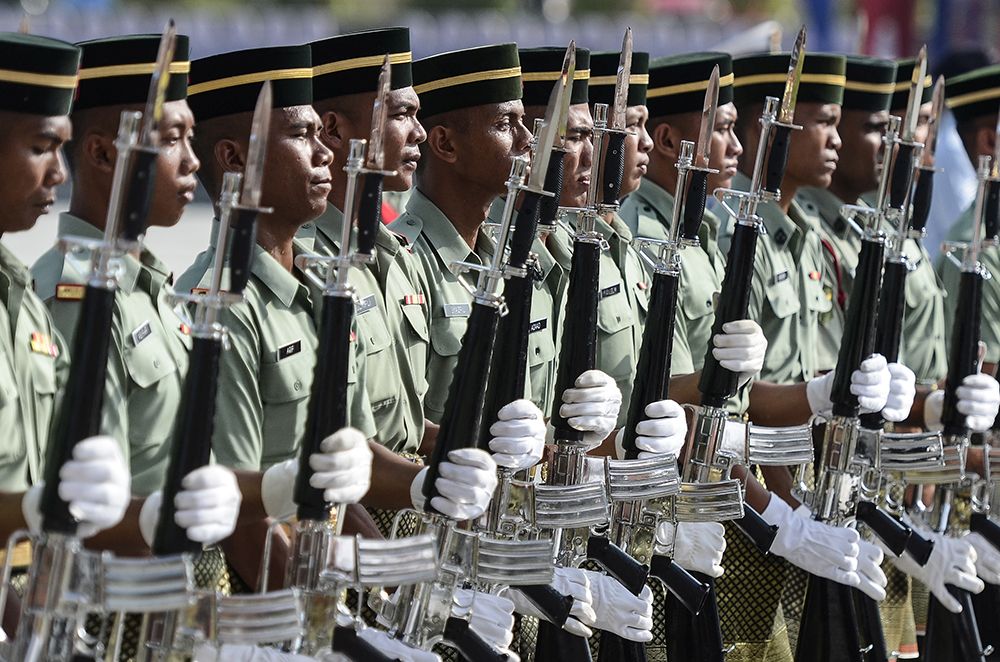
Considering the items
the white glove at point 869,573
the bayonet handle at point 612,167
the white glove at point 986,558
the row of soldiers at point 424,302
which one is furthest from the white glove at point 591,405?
the white glove at point 986,558

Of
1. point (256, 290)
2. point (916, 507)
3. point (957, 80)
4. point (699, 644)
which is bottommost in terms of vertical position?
point (699, 644)

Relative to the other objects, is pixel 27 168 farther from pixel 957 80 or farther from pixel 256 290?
pixel 957 80

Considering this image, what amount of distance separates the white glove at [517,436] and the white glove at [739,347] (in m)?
1.08

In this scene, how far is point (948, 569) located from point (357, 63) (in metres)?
2.72

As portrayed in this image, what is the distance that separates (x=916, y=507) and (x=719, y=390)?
1.51 meters

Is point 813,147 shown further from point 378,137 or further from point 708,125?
point 378,137

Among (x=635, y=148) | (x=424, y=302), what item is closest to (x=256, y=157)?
(x=424, y=302)

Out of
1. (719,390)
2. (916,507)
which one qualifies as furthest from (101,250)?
(916,507)

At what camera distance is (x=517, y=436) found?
4.72 meters

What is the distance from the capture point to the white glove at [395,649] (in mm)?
4367

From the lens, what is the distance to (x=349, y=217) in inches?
166

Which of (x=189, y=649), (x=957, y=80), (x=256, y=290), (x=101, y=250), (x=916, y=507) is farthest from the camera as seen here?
(x=957, y=80)

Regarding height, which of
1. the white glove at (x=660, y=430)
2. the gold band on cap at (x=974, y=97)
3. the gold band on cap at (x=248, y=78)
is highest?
the gold band on cap at (x=974, y=97)

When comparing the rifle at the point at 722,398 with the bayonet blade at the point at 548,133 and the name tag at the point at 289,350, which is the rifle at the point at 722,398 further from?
the name tag at the point at 289,350
